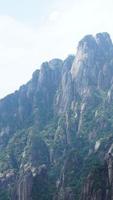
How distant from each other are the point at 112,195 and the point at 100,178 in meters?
11.8

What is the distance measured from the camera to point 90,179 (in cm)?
18338

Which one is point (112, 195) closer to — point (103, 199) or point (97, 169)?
point (103, 199)

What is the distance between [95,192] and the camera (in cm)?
17688

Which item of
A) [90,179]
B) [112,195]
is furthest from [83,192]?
[112,195]

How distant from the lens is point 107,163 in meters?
184

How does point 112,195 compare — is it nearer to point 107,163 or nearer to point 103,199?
point 103,199

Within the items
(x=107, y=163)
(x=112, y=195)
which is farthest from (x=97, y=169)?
(x=112, y=195)

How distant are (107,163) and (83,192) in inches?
453

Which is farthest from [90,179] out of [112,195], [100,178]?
[112,195]

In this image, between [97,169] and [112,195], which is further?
[97,169]

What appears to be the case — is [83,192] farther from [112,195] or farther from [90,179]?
[112,195]

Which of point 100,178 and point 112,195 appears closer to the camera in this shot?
point 112,195

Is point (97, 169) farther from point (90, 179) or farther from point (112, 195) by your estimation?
point (112, 195)

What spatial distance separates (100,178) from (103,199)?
9120mm
